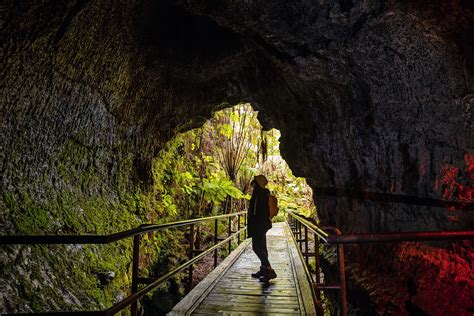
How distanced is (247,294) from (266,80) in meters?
4.58

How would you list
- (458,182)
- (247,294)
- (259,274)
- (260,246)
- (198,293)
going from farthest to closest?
1. (259,274)
2. (260,246)
3. (247,294)
4. (198,293)
5. (458,182)

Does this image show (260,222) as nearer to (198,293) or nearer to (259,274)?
(259,274)

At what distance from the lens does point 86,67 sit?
423 centimetres

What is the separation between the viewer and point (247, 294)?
430 centimetres

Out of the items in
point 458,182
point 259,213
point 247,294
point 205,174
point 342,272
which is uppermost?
point 205,174

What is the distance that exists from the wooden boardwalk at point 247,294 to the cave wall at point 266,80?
45.6 inches

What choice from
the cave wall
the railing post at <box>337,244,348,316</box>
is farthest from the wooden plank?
the railing post at <box>337,244,348,316</box>

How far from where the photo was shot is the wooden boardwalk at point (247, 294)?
11.9 ft

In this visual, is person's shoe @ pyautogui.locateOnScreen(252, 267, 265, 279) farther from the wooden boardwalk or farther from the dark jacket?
the dark jacket

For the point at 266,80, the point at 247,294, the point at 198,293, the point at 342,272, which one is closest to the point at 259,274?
the point at 247,294

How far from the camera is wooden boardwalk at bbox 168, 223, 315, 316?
3.61m

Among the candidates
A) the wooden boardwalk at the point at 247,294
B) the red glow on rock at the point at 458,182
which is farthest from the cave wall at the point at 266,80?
the wooden boardwalk at the point at 247,294

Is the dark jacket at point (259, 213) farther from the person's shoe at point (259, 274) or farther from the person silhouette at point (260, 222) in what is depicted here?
the person's shoe at point (259, 274)

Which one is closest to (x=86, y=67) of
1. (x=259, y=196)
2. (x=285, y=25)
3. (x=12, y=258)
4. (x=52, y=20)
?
(x=52, y=20)
